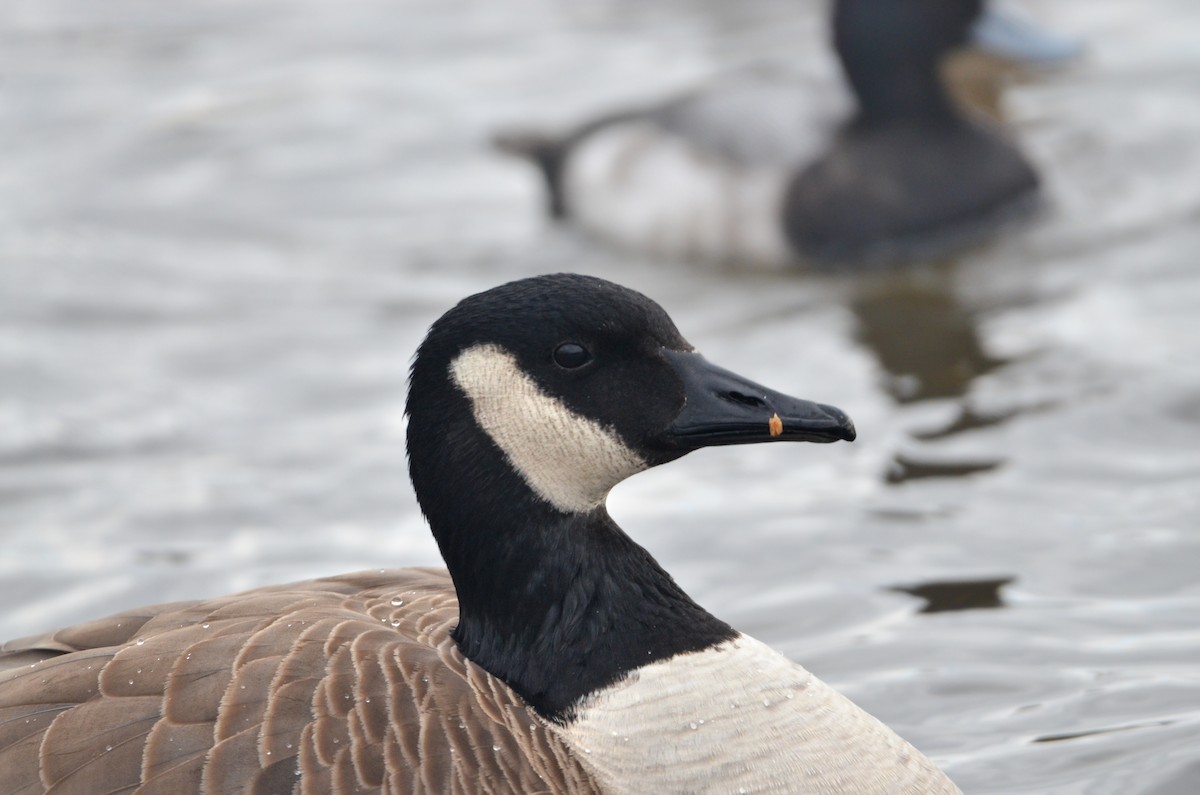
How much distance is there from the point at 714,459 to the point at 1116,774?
10.2 feet

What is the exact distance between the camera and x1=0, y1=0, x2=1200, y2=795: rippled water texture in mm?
6090

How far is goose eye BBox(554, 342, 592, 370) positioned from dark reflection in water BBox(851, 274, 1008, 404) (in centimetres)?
418

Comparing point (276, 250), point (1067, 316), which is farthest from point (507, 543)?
point (276, 250)

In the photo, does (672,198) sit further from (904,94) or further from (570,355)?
(570,355)

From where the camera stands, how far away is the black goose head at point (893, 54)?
1077 centimetres

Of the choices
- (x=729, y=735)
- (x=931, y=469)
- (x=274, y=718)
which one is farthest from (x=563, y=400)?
(x=931, y=469)

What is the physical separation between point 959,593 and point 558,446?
254 centimetres

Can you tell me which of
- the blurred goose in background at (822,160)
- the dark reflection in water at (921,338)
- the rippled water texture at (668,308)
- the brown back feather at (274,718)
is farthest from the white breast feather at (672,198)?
the brown back feather at (274,718)

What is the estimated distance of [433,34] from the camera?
14328 millimetres

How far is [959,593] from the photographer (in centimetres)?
628

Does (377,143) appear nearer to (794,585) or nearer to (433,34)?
(433,34)

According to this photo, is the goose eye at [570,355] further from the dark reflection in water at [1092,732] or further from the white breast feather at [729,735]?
the dark reflection in water at [1092,732]

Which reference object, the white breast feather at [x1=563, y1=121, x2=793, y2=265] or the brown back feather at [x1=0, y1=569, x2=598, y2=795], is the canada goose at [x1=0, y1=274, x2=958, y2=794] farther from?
the white breast feather at [x1=563, y1=121, x2=793, y2=265]

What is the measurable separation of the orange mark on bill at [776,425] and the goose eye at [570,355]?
1.55 feet
